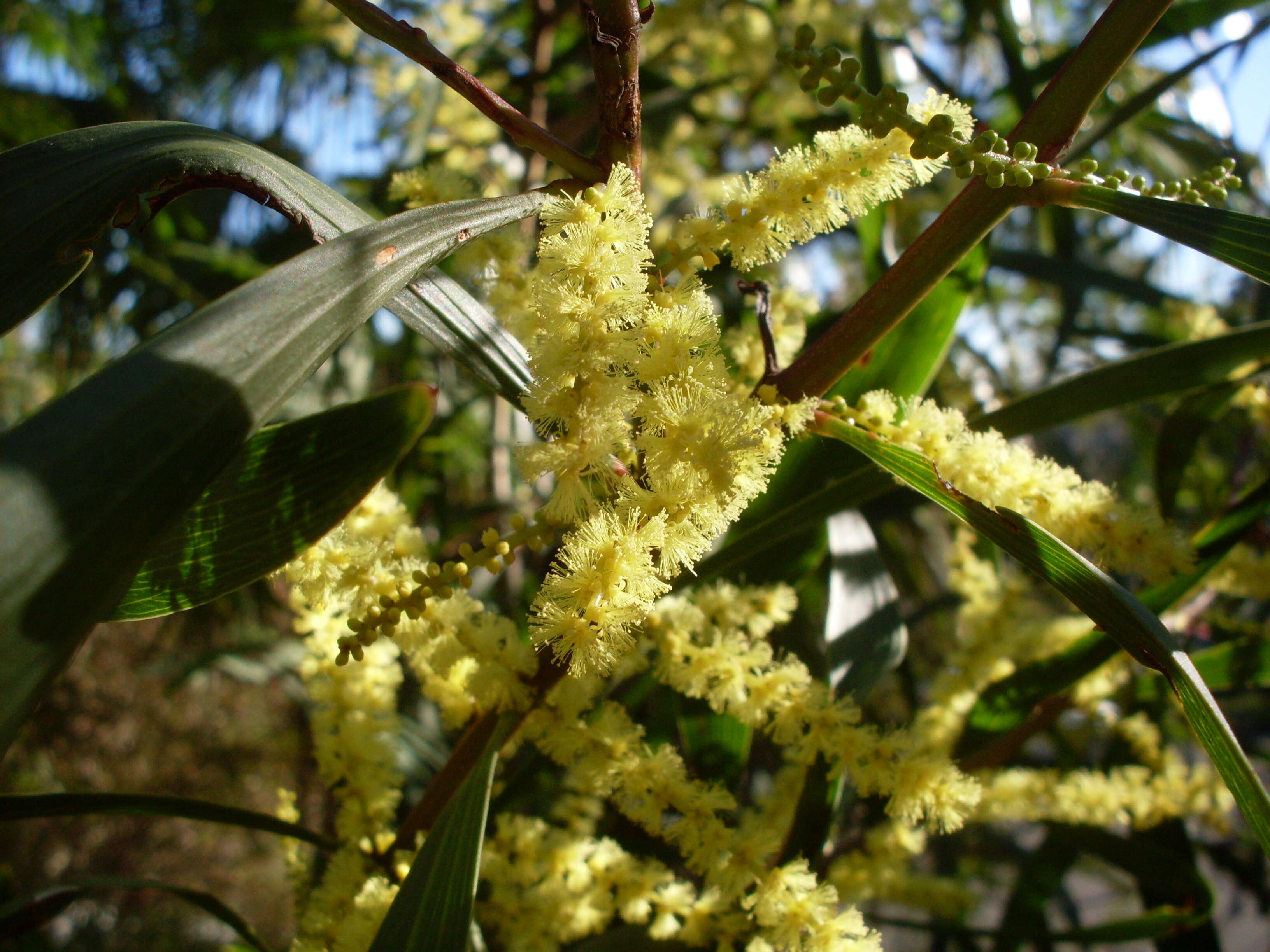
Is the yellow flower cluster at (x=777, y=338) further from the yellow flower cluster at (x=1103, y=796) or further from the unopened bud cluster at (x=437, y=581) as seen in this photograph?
the yellow flower cluster at (x=1103, y=796)

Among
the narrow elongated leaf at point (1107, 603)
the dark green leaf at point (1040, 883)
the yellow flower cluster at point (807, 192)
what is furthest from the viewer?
the dark green leaf at point (1040, 883)

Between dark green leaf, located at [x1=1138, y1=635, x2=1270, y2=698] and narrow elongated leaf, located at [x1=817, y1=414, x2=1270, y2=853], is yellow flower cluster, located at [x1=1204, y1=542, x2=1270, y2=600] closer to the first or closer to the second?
dark green leaf, located at [x1=1138, y1=635, x2=1270, y2=698]

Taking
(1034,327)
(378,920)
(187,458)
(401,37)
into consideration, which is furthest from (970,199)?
(1034,327)

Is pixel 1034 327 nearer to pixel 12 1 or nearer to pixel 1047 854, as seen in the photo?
pixel 1047 854

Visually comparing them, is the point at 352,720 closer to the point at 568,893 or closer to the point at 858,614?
the point at 568,893

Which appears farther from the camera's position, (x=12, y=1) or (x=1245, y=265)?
(x=12, y=1)

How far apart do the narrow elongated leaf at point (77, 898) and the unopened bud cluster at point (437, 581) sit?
56cm

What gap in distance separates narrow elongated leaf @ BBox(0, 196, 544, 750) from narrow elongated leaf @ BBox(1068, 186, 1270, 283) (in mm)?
558

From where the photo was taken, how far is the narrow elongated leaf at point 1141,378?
0.85m

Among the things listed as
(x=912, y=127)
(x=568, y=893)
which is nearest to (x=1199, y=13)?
(x=912, y=127)

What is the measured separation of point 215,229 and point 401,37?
2671 millimetres

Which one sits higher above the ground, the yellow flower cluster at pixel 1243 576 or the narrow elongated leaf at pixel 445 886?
the yellow flower cluster at pixel 1243 576

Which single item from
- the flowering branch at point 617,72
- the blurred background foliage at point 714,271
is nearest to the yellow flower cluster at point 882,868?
the blurred background foliage at point 714,271

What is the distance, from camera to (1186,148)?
1901mm
